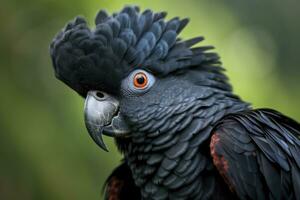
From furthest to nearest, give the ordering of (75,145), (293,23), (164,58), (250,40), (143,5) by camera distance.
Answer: (293,23), (250,40), (75,145), (143,5), (164,58)

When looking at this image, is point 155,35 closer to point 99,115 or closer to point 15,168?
point 99,115

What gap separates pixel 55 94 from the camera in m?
7.09

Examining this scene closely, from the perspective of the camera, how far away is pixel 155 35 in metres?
4.68

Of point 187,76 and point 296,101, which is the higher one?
point 187,76

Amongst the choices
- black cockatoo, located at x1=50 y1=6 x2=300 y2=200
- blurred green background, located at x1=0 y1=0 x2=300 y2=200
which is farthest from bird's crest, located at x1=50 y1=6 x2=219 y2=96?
blurred green background, located at x1=0 y1=0 x2=300 y2=200

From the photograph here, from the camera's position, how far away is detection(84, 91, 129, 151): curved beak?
4.52 m

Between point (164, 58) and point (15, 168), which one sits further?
point (15, 168)

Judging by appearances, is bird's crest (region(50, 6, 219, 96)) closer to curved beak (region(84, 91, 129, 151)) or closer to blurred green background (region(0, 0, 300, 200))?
curved beak (region(84, 91, 129, 151))

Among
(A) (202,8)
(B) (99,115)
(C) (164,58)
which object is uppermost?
(A) (202,8)

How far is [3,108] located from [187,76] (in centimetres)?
328

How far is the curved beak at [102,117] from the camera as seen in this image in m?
4.52

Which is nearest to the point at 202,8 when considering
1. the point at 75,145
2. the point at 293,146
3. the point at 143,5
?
the point at 143,5

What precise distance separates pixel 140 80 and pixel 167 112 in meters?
0.34

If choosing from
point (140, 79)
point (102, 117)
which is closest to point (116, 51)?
point (140, 79)
